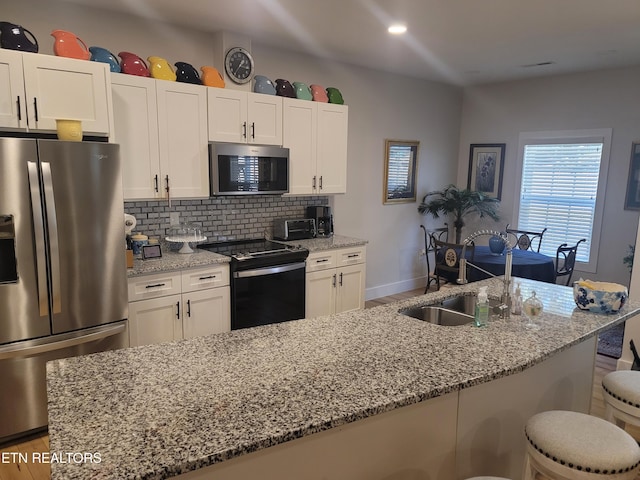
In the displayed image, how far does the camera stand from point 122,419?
1.22 m

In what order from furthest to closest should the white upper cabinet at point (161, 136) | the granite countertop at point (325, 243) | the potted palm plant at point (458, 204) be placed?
the potted palm plant at point (458, 204) < the granite countertop at point (325, 243) < the white upper cabinet at point (161, 136)

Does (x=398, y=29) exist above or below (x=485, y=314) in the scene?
above

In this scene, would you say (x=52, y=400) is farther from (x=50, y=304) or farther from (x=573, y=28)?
(x=573, y=28)

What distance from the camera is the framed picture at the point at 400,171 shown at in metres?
5.64

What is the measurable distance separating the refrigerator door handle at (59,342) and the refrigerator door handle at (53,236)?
18 centimetres

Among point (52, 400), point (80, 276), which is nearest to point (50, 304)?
point (80, 276)

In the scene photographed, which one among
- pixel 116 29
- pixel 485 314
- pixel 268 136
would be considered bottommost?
pixel 485 314

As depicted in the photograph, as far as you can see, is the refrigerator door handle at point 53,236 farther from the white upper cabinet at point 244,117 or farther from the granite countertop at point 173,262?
the white upper cabinet at point 244,117

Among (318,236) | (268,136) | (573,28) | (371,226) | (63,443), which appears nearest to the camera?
(63,443)

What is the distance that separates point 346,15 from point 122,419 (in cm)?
316

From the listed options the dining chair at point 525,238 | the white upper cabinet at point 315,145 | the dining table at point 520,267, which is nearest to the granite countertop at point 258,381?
the dining table at point 520,267

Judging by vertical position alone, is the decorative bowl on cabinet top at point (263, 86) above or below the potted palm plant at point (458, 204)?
above

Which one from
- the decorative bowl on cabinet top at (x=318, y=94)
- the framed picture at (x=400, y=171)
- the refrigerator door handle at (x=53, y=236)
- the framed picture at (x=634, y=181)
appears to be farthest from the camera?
the framed picture at (x=400, y=171)

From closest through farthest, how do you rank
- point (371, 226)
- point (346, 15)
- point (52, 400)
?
1. point (52, 400)
2. point (346, 15)
3. point (371, 226)
